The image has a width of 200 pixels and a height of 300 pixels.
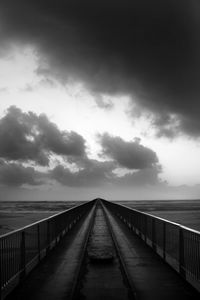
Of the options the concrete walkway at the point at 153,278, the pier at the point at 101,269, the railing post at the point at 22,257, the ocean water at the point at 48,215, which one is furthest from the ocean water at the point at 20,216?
the railing post at the point at 22,257

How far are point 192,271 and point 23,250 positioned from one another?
4295mm

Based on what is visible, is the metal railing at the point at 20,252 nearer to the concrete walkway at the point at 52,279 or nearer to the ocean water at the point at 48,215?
the concrete walkway at the point at 52,279

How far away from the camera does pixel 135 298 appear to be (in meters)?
7.93

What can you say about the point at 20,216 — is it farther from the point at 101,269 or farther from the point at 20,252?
the point at 20,252

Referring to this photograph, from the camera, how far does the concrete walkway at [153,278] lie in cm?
832

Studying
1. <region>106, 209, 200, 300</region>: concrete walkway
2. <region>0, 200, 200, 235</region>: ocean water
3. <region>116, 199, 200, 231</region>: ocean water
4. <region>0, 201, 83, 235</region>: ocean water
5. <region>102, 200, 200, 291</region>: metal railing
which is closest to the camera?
<region>106, 209, 200, 300</region>: concrete walkway

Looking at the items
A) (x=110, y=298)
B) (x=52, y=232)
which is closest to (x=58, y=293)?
(x=110, y=298)

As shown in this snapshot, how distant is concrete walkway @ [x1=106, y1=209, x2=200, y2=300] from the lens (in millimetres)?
8325

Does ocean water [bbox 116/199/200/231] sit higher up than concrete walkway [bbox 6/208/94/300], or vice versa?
concrete walkway [bbox 6/208/94/300]

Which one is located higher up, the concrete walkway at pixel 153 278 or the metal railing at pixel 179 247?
the metal railing at pixel 179 247

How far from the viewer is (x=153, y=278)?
1009 cm

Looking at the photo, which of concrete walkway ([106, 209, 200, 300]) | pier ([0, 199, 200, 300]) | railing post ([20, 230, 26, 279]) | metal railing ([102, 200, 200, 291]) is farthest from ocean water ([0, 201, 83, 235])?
railing post ([20, 230, 26, 279])

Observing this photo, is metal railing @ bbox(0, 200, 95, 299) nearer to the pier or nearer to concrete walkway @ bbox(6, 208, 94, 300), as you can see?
the pier

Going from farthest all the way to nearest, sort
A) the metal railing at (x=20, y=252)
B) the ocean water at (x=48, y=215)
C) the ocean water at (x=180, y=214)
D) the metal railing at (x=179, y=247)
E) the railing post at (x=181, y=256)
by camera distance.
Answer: the ocean water at (x=180, y=214)
the ocean water at (x=48, y=215)
the railing post at (x=181, y=256)
the metal railing at (x=179, y=247)
the metal railing at (x=20, y=252)
